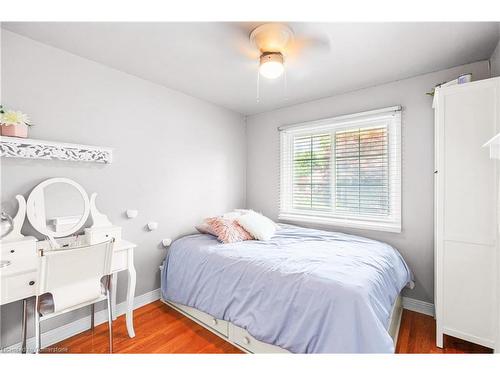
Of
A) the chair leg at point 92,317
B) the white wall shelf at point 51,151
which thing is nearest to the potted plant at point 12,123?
the white wall shelf at point 51,151

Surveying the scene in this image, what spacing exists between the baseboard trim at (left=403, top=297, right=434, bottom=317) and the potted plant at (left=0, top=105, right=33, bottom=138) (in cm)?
365

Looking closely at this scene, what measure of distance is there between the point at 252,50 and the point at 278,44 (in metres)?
0.25

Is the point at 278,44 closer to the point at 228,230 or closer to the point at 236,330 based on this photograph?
the point at 228,230

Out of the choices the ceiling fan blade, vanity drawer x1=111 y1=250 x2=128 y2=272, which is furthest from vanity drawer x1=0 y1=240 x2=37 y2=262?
the ceiling fan blade

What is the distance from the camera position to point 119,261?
198cm

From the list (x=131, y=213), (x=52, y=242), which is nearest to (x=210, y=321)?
(x=131, y=213)

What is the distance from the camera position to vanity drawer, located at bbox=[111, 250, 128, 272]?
6.37ft

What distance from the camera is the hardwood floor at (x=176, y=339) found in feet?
6.14

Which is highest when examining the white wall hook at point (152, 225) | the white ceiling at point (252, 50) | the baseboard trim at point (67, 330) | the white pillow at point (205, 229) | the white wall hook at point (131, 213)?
the white ceiling at point (252, 50)

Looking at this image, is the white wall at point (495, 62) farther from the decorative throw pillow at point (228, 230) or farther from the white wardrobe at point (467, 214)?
the decorative throw pillow at point (228, 230)

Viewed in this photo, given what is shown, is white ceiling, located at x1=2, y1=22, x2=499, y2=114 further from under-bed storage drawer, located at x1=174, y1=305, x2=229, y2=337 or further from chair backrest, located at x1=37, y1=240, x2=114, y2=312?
under-bed storage drawer, located at x1=174, y1=305, x2=229, y2=337

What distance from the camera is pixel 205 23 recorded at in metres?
1.67

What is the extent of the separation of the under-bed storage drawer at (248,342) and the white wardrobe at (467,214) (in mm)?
1321

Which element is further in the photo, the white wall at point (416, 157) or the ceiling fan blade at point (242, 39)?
the white wall at point (416, 157)
